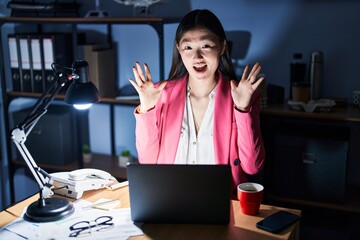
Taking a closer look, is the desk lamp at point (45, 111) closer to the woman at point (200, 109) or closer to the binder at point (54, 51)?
the woman at point (200, 109)

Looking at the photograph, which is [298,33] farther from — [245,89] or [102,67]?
[102,67]

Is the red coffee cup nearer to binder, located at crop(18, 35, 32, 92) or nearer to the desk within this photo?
the desk

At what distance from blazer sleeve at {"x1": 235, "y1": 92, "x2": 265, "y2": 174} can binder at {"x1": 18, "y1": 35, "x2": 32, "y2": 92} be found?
1.60 metres

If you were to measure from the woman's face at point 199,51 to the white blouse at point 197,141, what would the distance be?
0.14m

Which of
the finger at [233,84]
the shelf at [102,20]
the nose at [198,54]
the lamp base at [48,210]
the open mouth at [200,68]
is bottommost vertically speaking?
the lamp base at [48,210]

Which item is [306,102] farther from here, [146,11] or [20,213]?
[20,213]

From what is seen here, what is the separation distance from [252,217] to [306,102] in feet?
3.59

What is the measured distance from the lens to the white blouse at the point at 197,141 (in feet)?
6.46

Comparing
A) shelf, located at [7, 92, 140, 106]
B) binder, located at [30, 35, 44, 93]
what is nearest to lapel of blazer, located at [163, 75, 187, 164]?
shelf, located at [7, 92, 140, 106]

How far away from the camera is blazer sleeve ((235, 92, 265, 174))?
5.96 ft

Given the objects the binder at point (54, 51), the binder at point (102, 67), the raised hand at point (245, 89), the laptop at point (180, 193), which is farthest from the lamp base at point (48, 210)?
the binder at point (54, 51)

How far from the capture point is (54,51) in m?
2.85

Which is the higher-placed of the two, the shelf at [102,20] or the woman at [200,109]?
the shelf at [102,20]

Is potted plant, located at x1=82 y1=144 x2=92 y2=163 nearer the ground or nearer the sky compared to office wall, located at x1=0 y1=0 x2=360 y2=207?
nearer the ground
